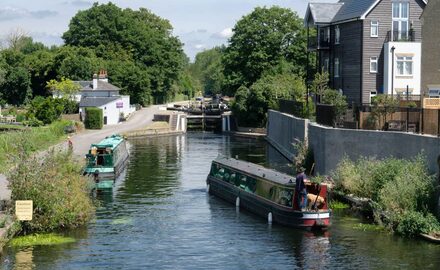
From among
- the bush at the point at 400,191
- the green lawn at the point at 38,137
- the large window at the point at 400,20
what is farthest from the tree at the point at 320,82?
the bush at the point at 400,191

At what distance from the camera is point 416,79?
60.7m

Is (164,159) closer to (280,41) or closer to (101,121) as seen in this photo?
(101,121)

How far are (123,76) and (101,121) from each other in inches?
1100

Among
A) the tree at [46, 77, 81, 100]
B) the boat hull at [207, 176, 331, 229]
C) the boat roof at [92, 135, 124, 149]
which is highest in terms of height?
the tree at [46, 77, 81, 100]

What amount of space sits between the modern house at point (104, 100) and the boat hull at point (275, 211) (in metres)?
47.6

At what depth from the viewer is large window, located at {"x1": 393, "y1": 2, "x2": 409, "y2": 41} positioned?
60.7 meters

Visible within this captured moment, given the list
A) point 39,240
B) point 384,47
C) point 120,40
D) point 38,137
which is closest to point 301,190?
point 39,240

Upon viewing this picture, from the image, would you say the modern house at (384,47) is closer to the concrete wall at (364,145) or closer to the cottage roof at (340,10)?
the cottage roof at (340,10)

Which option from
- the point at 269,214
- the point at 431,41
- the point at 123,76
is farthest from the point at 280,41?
the point at 269,214

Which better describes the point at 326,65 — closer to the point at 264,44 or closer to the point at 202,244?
the point at 264,44

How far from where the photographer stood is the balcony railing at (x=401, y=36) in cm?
6028

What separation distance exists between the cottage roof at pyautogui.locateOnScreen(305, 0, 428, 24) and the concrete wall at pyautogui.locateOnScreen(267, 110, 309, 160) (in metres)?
9.31

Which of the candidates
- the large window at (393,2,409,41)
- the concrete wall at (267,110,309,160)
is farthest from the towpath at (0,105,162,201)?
the large window at (393,2,409,41)

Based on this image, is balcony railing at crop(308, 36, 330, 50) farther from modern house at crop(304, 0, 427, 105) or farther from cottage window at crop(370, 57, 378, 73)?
cottage window at crop(370, 57, 378, 73)
